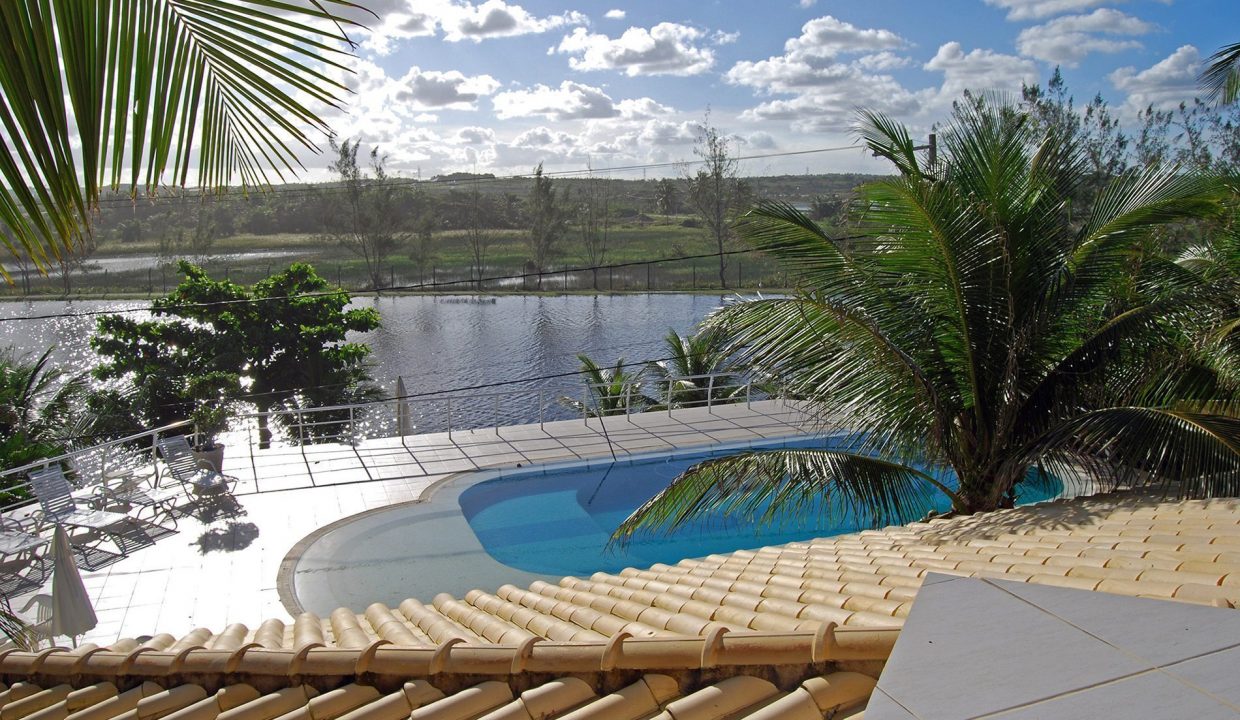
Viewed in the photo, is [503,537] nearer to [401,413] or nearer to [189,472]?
[189,472]

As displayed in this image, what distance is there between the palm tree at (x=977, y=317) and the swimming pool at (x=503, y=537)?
209 centimetres

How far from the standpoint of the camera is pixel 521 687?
2736 mm

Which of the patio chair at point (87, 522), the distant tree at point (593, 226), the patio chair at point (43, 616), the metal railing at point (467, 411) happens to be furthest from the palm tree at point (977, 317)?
the distant tree at point (593, 226)

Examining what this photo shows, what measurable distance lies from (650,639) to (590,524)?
8.57m

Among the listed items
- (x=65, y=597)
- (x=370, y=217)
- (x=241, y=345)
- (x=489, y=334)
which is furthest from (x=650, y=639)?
(x=370, y=217)

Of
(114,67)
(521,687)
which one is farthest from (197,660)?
(114,67)

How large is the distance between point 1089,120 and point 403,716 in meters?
26.2

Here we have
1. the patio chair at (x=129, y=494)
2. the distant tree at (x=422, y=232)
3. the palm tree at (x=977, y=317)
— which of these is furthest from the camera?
the distant tree at (x=422, y=232)

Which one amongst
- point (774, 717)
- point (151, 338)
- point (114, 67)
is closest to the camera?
point (114, 67)

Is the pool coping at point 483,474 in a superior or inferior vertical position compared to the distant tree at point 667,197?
inferior

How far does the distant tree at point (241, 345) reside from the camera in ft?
61.7

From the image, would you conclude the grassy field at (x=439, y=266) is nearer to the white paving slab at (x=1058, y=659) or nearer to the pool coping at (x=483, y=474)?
the pool coping at (x=483, y=474)

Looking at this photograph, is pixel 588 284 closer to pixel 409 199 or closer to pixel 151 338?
pixel 409 199

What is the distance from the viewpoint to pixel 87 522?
909cm
